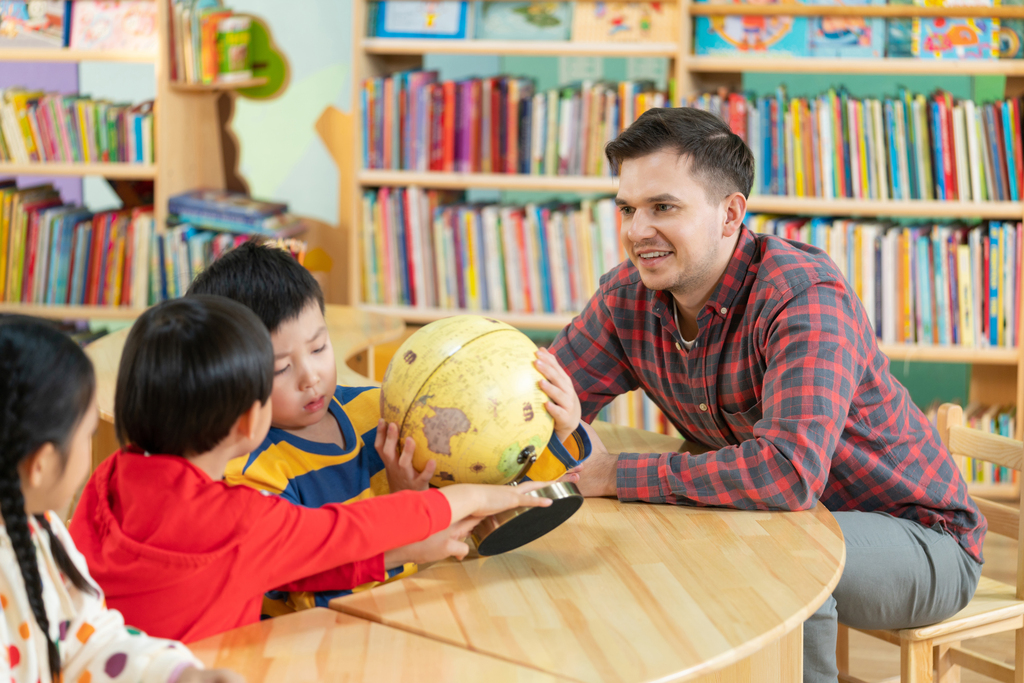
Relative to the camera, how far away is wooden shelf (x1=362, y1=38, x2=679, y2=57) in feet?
11.0

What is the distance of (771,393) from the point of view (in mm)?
1620

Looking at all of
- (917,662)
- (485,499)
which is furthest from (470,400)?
(917,662)

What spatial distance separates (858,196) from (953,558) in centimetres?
186

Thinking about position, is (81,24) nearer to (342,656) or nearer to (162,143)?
(162,143)

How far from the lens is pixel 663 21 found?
3369mm

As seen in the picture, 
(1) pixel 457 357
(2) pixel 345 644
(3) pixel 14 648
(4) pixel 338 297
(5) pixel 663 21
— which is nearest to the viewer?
(3) pixel 14 648

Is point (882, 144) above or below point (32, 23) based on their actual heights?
below

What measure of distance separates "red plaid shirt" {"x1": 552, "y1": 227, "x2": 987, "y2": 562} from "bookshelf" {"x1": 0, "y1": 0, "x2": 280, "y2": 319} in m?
2.38

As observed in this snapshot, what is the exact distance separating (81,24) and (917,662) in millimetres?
3742

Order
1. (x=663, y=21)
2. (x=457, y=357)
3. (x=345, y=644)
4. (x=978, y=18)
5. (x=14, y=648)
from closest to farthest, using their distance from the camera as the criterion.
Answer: (x=14, y=648) < (x=345, y=644) < (x=457, y=357) < (x=978, y=18) < (x=663, y=21)

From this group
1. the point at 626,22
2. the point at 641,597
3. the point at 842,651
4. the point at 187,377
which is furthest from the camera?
the point at 626,22

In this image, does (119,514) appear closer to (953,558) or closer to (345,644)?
(345,644)

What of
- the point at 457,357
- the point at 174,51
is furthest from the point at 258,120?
the point at 457,357

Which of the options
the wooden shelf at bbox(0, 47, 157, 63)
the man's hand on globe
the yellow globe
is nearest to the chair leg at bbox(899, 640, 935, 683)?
the man's hand on globe
